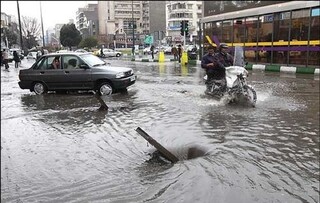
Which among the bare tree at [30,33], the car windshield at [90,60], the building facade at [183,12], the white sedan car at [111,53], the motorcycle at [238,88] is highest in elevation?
the building facade at [183,12]

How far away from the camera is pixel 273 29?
23.3m

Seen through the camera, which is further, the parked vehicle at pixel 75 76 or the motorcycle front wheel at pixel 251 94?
the parked vehicle at pixel 75 76

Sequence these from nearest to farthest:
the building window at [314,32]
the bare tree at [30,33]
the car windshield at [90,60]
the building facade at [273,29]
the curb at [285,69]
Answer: the car windshield at [90,60], the curb at [285,69], the building window at [314,32], the building facade at [273,29], the bare tree at [30,33]

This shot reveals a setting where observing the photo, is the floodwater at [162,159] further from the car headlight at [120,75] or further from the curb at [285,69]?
the curb at [285,69]

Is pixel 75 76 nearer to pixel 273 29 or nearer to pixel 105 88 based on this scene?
pixel 105 88

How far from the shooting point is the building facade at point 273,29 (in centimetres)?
2078

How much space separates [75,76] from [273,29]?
49.0ft

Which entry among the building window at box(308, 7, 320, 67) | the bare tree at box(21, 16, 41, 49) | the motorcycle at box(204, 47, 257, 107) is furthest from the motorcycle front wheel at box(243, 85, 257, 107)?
the bare tree at box(21, 16, 41, 49)

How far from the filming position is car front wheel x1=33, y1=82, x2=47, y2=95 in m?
13.2

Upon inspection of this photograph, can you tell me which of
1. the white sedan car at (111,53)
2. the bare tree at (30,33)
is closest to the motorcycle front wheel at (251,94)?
the white sedan car at (111,53)

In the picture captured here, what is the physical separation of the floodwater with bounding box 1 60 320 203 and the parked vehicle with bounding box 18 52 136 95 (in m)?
2.07

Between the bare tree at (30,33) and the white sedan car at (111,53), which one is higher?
the bare tree at (30,33)

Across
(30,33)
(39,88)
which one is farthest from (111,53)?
(39,88)

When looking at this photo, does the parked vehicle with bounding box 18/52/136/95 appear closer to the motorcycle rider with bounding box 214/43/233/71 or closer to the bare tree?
the motorcycle rider with bounding box 214/43/233/71
